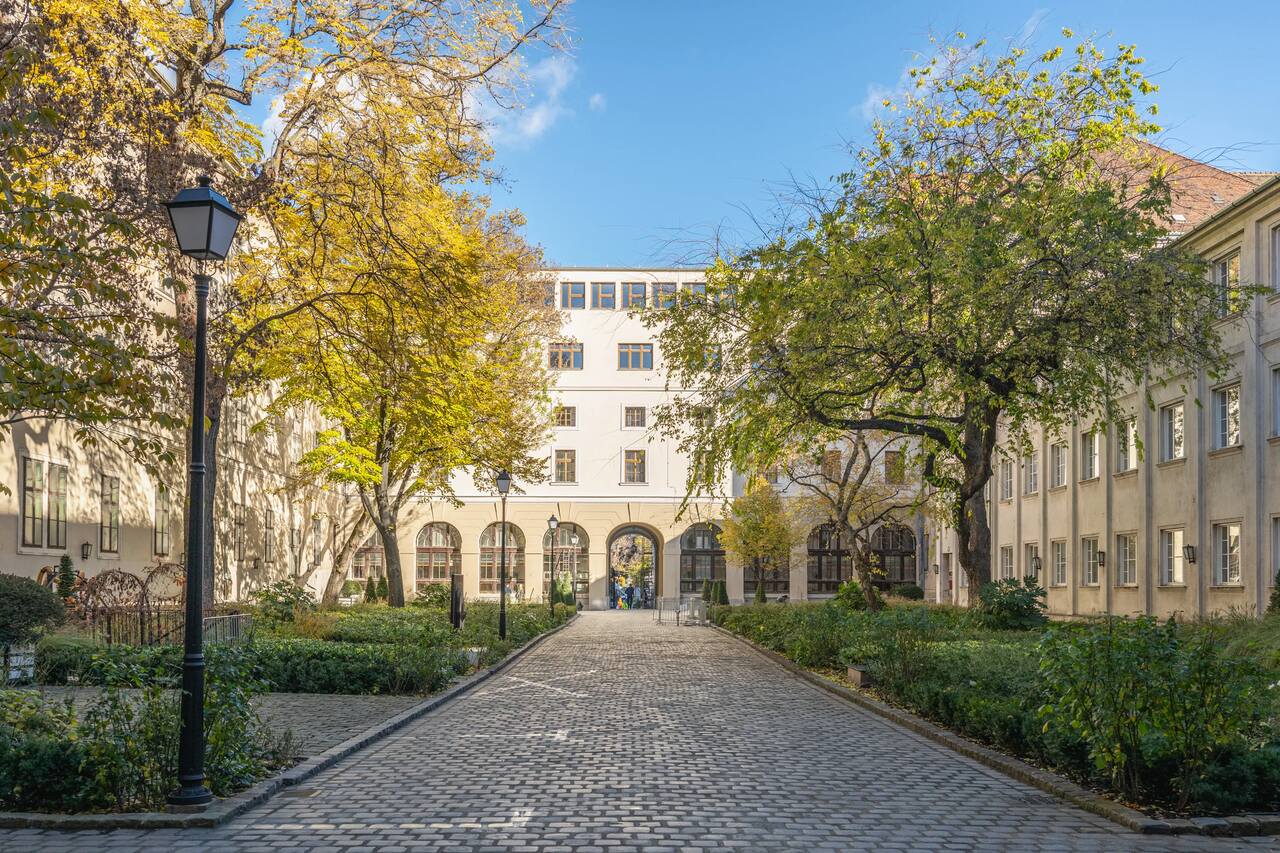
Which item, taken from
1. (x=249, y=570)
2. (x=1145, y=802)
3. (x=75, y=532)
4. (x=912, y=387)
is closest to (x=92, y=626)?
(x=75, y=532)

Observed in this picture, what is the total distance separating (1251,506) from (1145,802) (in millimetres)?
20276

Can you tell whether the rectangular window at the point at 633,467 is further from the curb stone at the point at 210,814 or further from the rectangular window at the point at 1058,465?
the curb stone at the point at 210,814

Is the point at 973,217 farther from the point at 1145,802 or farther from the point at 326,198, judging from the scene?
the point at 1145,802

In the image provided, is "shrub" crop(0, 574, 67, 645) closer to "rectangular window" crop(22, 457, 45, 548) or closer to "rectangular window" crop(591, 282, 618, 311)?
"rectangular window" crop(22, 457, 45, 548)

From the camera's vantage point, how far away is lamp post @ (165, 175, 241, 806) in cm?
866

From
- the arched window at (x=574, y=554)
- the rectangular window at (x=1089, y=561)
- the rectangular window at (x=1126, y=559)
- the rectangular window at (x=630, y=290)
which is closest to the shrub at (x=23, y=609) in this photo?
the rectangular window at (x=1126, y=559)

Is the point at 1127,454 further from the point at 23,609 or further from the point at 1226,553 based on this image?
the point at 23,609

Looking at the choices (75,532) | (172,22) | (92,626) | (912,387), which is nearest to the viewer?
(172,22)

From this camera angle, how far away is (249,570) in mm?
37219

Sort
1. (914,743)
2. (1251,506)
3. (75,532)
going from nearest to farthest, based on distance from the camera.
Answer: (914,743), (75,532), (1251,506)

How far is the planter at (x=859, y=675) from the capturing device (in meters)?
17.6

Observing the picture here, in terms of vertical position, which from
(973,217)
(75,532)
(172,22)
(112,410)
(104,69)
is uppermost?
(172,22)

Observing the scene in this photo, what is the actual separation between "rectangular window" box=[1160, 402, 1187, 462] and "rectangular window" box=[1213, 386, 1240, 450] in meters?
1.81

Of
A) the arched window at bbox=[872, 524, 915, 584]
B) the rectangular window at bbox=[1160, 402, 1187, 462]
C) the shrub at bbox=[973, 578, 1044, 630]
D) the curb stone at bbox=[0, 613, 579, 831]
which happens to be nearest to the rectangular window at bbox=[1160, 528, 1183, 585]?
the rectangular window at bbox=[1160, 402, 1187, 462]
